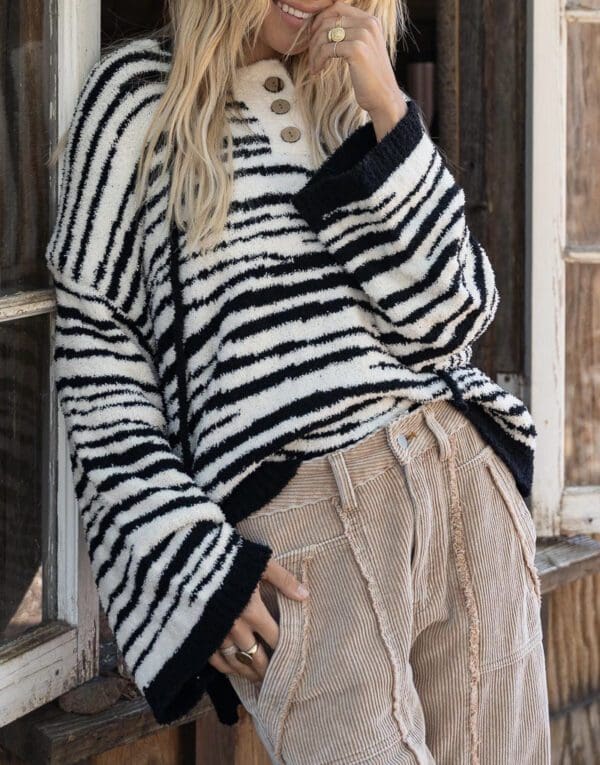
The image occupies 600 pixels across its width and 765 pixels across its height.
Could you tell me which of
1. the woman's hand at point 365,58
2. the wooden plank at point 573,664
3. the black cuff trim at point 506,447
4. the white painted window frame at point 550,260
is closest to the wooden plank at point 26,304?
the woman's hand at point 365,58

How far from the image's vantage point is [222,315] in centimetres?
158

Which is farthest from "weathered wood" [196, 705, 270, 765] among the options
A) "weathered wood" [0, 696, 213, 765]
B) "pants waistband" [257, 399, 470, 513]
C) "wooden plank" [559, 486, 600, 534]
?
"wooden plank" [559, 486, 600, 534]

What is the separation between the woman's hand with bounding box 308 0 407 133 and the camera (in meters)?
1.58

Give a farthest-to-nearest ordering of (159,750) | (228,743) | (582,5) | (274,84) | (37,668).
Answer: (582,5) < (228,743) < (159,750) < (37,668) < (274,84)

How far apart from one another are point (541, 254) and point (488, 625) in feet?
4.12

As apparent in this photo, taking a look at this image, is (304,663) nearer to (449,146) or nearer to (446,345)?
(446,345)

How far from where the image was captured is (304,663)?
1.53m

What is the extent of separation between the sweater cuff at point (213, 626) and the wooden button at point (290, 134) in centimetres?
58

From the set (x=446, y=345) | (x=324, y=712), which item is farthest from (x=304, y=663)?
(x=446, y=345)

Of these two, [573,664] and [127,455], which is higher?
[127,455]

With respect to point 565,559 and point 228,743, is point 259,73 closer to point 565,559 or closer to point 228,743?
point 228,743

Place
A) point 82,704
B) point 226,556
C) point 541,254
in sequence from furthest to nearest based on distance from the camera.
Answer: point 541,254 < point 82,704 < point 226,556

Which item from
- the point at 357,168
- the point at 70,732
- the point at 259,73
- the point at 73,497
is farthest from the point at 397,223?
the point at 70,732

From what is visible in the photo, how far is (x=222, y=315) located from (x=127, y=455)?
23cm
